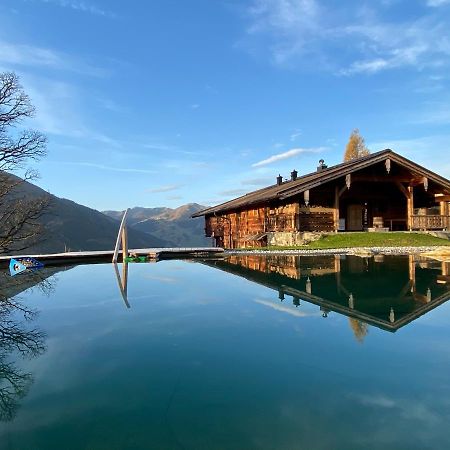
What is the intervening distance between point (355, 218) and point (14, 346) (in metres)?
27.9

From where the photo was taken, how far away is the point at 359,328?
578cm

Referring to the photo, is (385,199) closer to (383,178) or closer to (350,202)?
(350,202)

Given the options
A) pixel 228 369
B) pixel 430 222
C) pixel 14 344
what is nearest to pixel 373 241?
pixel 430 222

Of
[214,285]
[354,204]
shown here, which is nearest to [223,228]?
[354,204]

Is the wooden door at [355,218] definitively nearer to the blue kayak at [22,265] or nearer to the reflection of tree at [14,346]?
the blue kayak at [22,265]

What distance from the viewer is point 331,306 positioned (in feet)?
24.0

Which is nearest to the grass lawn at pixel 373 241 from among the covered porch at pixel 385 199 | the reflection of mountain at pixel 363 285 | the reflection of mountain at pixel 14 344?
the covered porch at pixel 385 199

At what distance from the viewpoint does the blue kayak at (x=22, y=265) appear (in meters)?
13.7

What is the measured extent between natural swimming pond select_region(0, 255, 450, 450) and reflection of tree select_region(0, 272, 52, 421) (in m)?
0.02

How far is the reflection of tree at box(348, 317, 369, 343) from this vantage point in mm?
5340

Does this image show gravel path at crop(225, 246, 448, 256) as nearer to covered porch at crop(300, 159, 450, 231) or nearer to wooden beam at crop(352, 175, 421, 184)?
covered porch at crop(300, 159, 450, 231)

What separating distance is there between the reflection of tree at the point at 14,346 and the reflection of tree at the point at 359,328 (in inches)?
173

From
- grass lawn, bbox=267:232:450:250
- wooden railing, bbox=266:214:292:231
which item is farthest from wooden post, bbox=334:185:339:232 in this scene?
wooden railing, bbox=266:214:292:231

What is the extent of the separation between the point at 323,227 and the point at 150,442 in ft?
76.9
